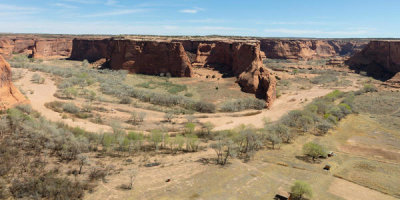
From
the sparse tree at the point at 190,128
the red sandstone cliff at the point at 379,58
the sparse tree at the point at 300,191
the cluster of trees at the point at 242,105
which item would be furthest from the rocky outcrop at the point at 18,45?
the red sandstone cliff at the point at 379,58

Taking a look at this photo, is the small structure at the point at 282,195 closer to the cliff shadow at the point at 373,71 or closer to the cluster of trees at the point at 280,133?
the cluster of trees at the point at 280,133

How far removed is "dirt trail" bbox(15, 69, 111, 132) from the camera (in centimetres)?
2803

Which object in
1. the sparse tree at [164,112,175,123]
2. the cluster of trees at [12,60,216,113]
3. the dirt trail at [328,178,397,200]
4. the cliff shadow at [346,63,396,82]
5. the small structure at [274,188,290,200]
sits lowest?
the dirt trail at [328,178,397,200]

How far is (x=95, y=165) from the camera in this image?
1872cm

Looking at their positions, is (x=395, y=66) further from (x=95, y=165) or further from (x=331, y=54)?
(x=95, y=165)

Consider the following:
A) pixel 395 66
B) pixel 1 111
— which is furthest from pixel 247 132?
pixel 395 66

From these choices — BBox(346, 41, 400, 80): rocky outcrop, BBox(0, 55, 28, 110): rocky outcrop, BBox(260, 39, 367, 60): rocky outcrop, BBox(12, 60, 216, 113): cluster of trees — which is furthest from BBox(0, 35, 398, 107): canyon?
BBox(0, 55, 28, 110): rocky outcrop

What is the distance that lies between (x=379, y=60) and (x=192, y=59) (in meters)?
63.2

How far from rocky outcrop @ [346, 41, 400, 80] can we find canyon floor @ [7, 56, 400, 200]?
34237mm

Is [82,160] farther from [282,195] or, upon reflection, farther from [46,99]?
[46,99]

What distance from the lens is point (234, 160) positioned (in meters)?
21.9

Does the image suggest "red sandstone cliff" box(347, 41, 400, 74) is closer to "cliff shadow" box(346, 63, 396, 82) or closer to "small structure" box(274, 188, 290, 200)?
"cliff shadow" box(346, 63, 396, 82)

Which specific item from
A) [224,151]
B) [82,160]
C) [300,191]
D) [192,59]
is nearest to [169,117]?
[224,151]

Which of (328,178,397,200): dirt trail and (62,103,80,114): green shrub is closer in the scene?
(328,178,397,200): dirt trail
